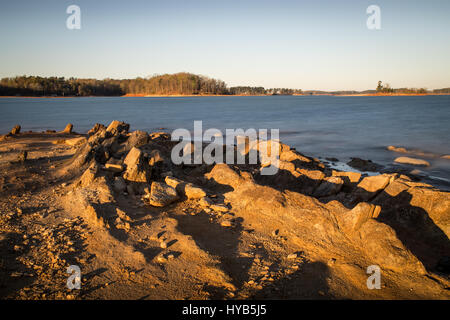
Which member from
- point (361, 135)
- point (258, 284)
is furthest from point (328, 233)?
point (361, 135)

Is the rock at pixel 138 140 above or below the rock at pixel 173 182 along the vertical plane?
above

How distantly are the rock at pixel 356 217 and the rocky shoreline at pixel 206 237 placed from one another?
0.06ft

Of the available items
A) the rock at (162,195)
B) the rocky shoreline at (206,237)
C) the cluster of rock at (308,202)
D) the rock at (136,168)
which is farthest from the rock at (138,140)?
the rock at (162,195)

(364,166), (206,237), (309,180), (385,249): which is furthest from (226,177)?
(364,166)

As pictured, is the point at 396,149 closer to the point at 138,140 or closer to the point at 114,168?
the point at 138,140

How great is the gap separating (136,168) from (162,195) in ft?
4.56

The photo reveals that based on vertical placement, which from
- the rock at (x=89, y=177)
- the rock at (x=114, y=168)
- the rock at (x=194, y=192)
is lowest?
the rock at (x=194, y=192)

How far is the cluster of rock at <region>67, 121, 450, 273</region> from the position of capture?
479cm

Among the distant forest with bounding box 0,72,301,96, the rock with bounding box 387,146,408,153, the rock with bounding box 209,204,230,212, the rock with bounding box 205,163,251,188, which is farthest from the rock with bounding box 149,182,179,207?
the distant forest with bounding box 0,72,301,96

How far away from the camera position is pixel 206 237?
501 centimetres

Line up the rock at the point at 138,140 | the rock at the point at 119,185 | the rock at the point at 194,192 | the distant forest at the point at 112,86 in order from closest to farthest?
the rock at the point at 194,192 → the rock at the point at 119,185 → the rock at the point at 138,140 → the distant forest at the point at 112,86

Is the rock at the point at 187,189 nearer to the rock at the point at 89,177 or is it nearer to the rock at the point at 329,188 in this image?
the rock at the point at 89,177

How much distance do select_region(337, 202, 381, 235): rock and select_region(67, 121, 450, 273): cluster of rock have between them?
0.02 metres

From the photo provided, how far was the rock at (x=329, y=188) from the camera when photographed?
8.64m
